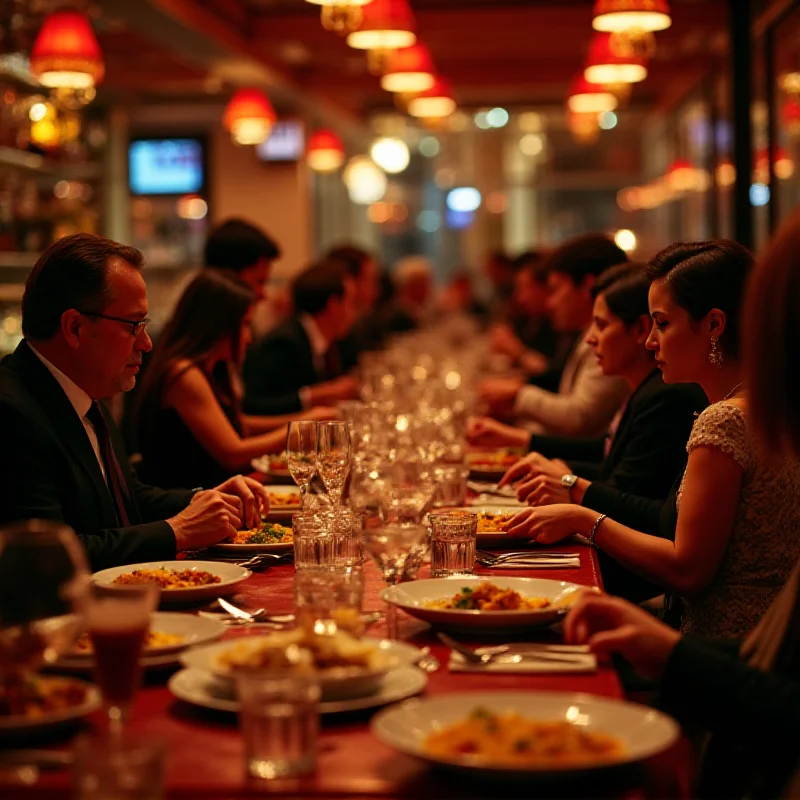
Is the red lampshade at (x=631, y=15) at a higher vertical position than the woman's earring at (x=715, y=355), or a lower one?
higher

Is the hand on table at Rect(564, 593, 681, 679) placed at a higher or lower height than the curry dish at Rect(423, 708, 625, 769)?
higher

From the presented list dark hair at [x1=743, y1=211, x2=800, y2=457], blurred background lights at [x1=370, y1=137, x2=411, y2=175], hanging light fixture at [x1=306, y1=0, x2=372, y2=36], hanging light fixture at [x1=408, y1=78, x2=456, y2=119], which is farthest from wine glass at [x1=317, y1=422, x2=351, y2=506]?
blurred background lights at [x1=370, y1=137, x2=411, y2=175]

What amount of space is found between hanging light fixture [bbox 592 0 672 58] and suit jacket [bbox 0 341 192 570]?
141 inches

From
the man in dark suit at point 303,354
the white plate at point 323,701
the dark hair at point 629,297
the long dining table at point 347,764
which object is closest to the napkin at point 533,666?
the long dining table at point 347,764

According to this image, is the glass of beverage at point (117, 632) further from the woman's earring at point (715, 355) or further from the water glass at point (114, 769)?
the woman's earring at point (715, 355)

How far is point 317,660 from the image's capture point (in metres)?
1.77

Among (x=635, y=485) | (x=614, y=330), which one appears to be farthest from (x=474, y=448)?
(x=635, y=485)

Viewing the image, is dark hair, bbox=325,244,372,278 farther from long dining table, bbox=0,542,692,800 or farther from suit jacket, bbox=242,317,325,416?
long dining table, bbox=0,542,692,800

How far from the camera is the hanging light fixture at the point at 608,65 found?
26.9 ft

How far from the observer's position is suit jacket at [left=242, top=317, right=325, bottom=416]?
6902 millimetres

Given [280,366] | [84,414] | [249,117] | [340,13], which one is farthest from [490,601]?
[249,117]

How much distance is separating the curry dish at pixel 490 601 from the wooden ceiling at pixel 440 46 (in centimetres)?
731

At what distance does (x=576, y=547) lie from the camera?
302 centimetres

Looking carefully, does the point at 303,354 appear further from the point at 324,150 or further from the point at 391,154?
the point at 391,154
